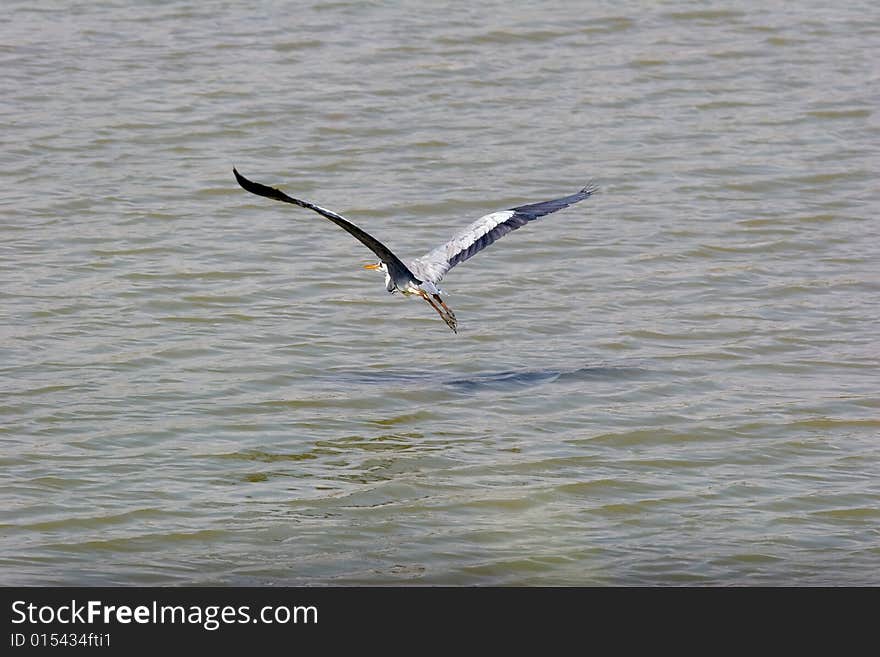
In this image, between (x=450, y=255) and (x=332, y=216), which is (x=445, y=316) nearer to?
(x=450, y=255)

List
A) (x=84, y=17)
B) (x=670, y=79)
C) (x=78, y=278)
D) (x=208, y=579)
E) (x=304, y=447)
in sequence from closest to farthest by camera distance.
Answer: (x=208, y=579) → (x=304, y=447) → (x=78, y=278) → (x=670, y=79) → (x=84, y=17)

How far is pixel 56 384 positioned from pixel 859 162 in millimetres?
7840

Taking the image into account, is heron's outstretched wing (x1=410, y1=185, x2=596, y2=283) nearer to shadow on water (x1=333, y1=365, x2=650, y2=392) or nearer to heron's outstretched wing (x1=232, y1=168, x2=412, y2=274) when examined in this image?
heron's outstretched wing (x1=232, y1=168, x2=412, y2=274)

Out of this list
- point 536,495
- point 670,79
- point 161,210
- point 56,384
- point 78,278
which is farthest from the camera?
point 670,79

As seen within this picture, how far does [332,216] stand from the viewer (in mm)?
7344

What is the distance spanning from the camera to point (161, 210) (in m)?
12.5

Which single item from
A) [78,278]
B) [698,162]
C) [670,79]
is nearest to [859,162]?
[698,162]

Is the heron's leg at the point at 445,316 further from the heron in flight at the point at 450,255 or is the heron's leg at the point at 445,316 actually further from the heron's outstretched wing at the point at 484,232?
the heron's outstretched wing at the point at 484,232

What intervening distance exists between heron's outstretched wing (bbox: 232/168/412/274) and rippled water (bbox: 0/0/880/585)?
975 millimetres

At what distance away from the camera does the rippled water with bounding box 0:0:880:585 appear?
25.1ft

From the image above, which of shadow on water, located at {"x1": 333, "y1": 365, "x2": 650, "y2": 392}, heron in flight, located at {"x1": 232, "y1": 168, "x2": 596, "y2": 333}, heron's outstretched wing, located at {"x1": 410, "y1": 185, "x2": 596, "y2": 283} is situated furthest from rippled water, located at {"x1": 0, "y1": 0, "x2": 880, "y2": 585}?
heron's outstretched wing, located at {"x1": 410, "y1": 185, "x2": 596, "y2": 283}

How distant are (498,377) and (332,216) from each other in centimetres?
275

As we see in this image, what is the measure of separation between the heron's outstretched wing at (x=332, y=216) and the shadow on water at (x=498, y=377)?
758 mm
